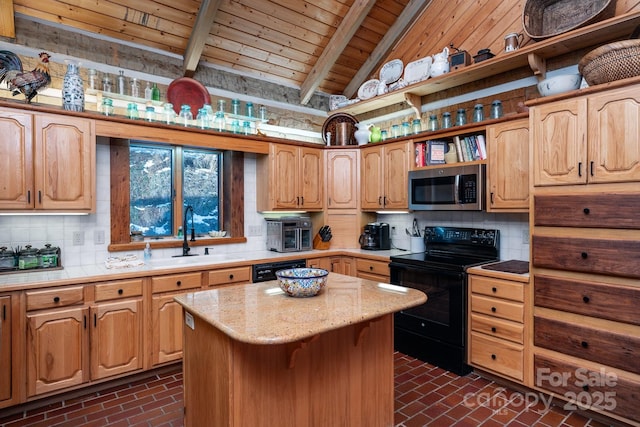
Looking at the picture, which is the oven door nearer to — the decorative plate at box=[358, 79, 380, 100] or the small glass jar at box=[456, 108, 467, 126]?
the small glass jar at box=[456, 108, 467, 126]

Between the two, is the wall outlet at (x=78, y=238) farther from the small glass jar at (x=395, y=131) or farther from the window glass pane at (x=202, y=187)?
the small glass jar at (x=395, y=131)

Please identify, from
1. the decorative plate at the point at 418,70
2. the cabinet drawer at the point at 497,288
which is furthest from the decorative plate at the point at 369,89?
the cabinet drawer at the point at 497,288

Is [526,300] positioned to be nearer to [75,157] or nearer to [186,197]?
[186,197]

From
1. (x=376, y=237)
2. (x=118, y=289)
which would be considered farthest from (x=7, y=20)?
(x=376, y=237)

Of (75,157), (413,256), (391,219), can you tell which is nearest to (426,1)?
(391,219)

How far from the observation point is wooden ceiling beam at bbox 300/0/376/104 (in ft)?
12.3

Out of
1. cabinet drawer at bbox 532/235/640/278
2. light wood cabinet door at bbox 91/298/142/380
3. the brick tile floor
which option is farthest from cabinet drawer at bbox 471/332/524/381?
light wood cabinet door at bbox 91/298/142/380

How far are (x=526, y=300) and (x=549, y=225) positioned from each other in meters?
0.57

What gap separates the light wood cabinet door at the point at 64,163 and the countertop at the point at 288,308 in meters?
1.58

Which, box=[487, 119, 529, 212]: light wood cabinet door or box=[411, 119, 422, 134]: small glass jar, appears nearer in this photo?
box=[487, 119, 529, 212]: light wood cabinet door

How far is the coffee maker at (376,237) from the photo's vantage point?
4.12 metres

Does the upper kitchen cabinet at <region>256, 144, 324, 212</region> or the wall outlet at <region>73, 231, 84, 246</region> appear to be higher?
the upper kitchen cabinet at <region>256, 144, 324, 212</region>

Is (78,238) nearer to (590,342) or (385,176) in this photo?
(385,176)

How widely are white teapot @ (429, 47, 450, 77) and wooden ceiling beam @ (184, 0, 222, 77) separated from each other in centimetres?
208
